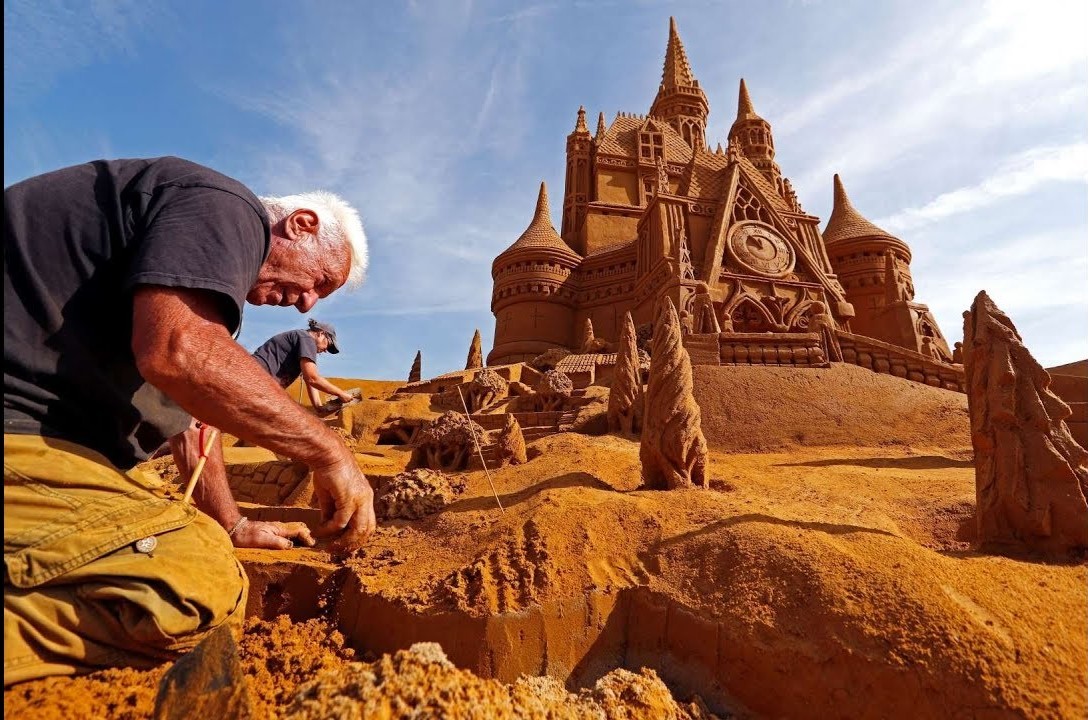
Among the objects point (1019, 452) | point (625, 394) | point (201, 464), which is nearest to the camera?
point (201, 464)

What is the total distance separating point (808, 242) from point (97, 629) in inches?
1007

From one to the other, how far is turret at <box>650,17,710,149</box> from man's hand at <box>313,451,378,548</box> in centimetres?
3353

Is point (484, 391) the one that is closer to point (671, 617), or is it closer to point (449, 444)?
point (449, 444)

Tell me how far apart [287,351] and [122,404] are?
5271 millimetres

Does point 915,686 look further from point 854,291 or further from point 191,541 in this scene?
point 854,291

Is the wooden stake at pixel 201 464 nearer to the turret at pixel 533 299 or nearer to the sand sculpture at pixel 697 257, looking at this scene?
the sand sculpture at pixel 697 257

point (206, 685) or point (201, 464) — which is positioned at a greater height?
point (201, 464)

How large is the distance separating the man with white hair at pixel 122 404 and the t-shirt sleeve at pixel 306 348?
4.96 metres

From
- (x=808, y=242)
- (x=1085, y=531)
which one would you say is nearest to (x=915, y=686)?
(x=1085, y=531)

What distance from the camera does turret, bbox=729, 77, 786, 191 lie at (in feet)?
99.6

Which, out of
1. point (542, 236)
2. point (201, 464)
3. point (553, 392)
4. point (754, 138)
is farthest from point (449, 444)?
point (754, 138)

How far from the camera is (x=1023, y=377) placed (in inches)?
182

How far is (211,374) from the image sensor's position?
1.52 metres

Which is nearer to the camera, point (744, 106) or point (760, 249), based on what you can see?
point (760, 249)
